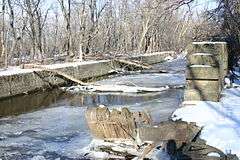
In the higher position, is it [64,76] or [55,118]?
[64,76]

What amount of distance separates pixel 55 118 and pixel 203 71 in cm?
643

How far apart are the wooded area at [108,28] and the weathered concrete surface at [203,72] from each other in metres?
2.85

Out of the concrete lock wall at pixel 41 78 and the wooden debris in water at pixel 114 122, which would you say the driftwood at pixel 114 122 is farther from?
the concrete lock wall at pixel 41 78

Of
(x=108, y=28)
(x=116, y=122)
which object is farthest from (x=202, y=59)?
(x=108, y=28)

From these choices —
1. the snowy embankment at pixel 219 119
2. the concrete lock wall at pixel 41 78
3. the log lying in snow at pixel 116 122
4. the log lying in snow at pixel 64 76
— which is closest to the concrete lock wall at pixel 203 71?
the snowy embankment at pixel 219 119

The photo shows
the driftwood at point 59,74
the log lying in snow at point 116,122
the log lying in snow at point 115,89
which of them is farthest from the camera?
the driftwood at point 59,74

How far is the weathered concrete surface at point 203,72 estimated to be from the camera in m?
9.38

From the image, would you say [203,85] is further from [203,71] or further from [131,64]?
[131,64]

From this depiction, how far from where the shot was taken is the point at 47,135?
11.7 m

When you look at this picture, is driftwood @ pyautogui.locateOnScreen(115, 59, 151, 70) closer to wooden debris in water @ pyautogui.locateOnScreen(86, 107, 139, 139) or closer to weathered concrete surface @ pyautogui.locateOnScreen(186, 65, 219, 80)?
weathered concrete surface @ pyautogui.locateOnScreen(186, 65, 219, 80)

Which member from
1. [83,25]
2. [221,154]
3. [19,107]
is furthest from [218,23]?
[83,25]

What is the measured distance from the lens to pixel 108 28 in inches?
2280

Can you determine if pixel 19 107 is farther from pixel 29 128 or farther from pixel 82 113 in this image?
pixel 29 128

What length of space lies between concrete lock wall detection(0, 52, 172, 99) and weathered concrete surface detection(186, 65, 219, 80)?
39.3ft
